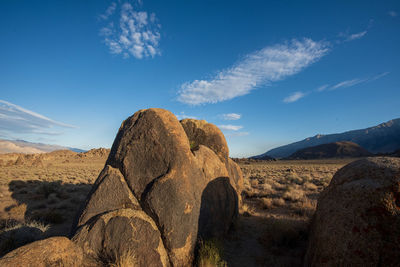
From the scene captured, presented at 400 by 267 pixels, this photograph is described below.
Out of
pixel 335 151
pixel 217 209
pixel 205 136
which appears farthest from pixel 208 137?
pixel 335 151

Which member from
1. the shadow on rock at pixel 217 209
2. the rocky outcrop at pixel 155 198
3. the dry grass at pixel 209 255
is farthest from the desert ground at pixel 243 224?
the rocky outcrop at pixel 155 198

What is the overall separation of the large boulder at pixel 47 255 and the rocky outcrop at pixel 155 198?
0.24 metres

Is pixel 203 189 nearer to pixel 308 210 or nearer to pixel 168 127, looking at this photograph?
pixel 168 127

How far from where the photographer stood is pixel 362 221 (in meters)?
3.34

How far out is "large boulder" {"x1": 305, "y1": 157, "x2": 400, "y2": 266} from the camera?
313 cm

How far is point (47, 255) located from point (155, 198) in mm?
2269

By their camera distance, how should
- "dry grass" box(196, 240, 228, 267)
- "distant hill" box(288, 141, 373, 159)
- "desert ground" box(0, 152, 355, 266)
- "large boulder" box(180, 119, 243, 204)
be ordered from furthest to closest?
"distant hill" box(288, 141, 373, 159), "large boulder" box(180, 119, 243, 204), "desert ground" box(0, 152, 355, 266), "dry grass" box(196, 240, 228, 267)

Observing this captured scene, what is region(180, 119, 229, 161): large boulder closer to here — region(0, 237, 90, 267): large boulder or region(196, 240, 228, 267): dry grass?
region(196, 240, 228, 267): dry grass

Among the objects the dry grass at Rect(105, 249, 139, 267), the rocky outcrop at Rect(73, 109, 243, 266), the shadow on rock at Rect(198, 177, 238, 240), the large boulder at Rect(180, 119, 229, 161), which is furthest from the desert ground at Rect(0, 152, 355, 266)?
the large boulder at Rect(180, 119, 229, 161)

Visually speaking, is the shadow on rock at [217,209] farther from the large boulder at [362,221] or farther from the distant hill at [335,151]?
the distant hill at [335,151]

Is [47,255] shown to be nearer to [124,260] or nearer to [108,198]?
[124,260]

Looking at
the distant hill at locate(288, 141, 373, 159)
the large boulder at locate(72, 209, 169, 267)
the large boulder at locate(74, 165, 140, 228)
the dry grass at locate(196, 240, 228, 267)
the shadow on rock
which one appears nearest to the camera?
the large boulder at locate(72, 209, 169, 267)

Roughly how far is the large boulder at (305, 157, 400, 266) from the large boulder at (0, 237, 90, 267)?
4.72 metres

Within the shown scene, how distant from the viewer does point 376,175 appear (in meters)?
3.64
